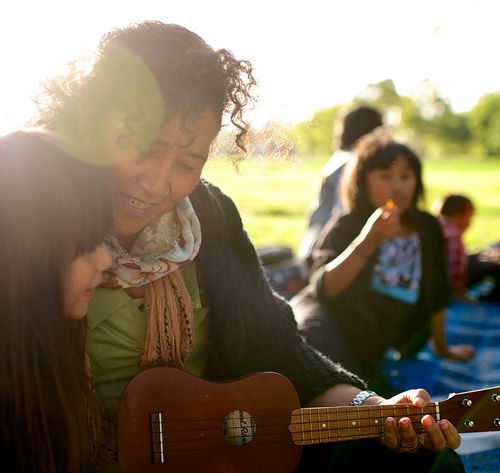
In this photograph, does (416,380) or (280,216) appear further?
(280,216)

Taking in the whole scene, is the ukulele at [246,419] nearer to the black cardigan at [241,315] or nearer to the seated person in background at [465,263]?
the black cardigan at [241,315]

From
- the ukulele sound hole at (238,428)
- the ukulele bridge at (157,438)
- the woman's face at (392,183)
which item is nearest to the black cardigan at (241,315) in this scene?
the ukulele sound hole at (238,428)

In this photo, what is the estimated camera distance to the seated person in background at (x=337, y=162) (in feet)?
15.7

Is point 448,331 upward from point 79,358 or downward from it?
downward

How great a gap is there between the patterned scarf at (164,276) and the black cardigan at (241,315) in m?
0.10

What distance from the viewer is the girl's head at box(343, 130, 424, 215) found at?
11.3ft

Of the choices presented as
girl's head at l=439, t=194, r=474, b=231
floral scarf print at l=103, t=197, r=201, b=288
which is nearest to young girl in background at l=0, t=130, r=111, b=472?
floral scarf print at l=103, t=197, r=201, b=288

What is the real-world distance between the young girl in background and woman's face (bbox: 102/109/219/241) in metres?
0.17

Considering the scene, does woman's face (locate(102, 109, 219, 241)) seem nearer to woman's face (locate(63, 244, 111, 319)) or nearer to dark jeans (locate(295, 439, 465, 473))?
woman's face (locate(63, 244, 111, 319))

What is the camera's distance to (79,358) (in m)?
1.52

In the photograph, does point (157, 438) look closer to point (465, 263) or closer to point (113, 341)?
point (113, 341)

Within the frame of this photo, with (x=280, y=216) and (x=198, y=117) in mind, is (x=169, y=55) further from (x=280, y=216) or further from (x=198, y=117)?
(x=280, y=216)

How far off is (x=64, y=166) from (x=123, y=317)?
0.56 metres

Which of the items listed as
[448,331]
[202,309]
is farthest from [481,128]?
[202,309]
